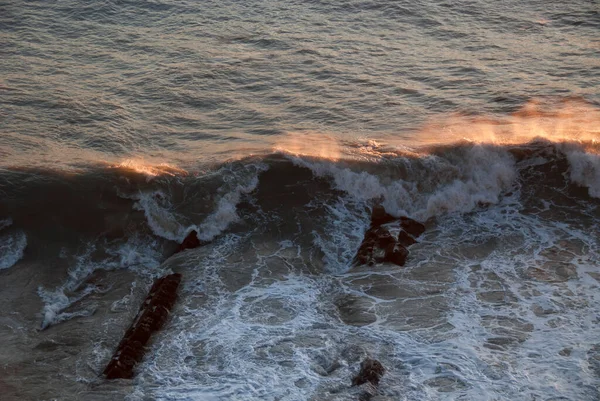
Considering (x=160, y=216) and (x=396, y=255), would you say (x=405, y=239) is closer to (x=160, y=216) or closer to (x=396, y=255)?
(x=396, y=255)

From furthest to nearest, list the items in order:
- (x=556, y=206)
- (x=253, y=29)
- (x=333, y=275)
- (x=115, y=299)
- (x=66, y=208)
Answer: (x=253, y=29) < (x=556, y=206) < (x=66, y=208) < (x=333, y=275) < (x=115, y=299)

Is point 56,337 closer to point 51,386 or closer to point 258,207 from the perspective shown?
point 51,386

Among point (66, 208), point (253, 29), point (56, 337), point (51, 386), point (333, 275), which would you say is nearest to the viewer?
point (51, 386)

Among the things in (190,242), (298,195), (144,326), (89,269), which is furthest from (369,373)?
(298,195)

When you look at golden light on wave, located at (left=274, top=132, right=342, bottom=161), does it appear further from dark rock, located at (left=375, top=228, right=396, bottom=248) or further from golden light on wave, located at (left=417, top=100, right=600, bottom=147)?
dark rock, located at (left=375, top=228, right=396, bottom=248)

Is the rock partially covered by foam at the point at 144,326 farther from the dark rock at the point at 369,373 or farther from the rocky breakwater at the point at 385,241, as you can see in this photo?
the rocky breakwater at the point at 385,241

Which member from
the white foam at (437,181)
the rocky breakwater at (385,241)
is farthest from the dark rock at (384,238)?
the white foam at (437,181)

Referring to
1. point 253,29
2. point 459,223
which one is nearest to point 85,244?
point 459,223
